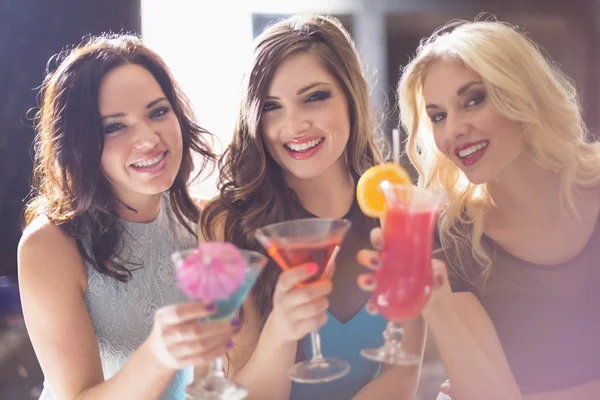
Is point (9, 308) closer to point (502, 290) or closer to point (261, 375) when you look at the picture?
point (261, 375)

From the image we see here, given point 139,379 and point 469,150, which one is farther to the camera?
point 469,150

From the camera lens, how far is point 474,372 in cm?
165

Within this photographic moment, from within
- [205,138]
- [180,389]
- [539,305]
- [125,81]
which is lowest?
[180,389]

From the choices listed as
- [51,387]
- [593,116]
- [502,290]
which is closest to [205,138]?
[51,387]

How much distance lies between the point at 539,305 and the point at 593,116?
25.0 inches

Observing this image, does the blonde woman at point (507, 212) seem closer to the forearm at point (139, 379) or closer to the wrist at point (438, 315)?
the wrist at point (438, 315)

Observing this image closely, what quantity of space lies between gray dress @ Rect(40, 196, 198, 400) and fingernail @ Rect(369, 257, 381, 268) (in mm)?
648

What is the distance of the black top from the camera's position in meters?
1.74

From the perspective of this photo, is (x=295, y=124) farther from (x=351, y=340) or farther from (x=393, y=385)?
(x=393, y=385)

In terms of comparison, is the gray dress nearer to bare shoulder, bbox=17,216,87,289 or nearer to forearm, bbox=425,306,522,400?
bare shoulder, bbox=17,216,87,289

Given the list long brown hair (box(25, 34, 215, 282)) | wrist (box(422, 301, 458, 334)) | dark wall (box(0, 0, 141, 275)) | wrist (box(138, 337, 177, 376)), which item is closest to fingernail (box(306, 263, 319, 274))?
wrist (box(138, 337, 177, 376))

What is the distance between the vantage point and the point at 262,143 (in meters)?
1.70

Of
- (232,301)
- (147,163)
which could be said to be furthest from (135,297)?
(232,301)

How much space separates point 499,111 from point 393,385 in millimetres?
835
